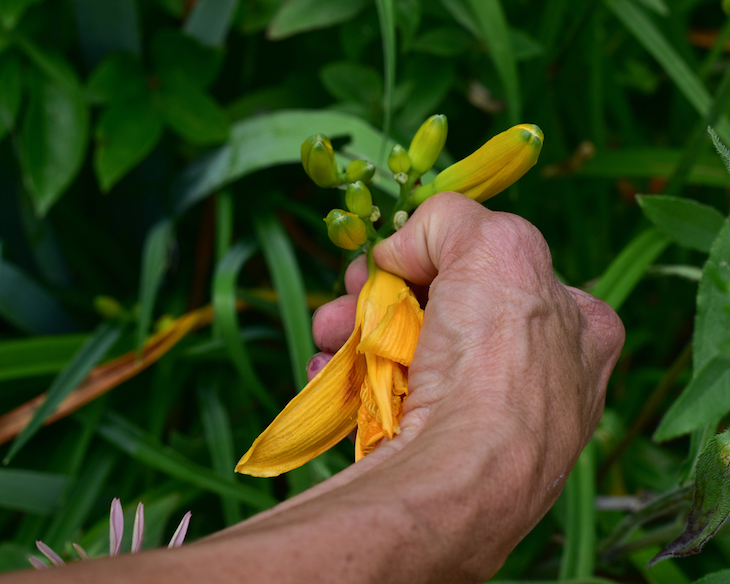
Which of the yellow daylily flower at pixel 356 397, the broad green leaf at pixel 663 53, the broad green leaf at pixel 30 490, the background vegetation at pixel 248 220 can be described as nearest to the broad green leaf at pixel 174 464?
the background vegetation at pixel 248 220

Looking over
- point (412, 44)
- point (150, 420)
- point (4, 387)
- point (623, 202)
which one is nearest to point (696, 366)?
point (412, 44)

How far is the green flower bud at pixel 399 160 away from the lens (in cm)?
76

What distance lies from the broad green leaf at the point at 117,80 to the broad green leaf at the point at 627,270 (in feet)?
3.34

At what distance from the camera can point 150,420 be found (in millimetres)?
1260

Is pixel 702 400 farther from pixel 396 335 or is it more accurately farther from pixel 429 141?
pixel 429 141

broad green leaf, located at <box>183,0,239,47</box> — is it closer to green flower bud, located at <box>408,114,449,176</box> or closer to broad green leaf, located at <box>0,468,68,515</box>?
green flower bud, located at <box>408,114,449,176</box>

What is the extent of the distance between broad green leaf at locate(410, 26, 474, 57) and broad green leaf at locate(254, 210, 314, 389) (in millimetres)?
502

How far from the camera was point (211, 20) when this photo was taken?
126 cm

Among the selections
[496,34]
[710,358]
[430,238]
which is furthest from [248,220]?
[710,358]

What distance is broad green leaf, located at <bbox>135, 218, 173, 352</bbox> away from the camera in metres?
1.16

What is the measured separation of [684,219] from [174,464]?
101 centimetres

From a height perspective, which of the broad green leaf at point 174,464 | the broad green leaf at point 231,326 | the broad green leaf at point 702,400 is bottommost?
the broad green leaf at point 174,464

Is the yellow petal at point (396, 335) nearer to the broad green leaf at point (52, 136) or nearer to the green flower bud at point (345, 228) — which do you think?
the green flower bud at point (345, 228)

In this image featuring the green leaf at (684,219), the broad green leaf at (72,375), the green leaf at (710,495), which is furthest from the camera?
the broad green leaf at (72,375)
